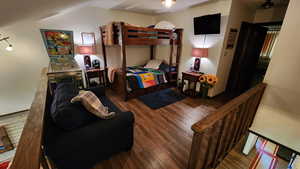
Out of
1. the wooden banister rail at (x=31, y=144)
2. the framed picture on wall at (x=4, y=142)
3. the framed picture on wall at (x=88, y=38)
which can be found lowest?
the framed picture on wall at (x=4, y=142)

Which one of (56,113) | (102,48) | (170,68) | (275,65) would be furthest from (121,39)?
(275,65)

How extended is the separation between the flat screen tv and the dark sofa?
2.78 meters

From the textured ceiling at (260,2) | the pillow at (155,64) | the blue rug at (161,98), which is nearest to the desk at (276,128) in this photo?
the blue rug at (161,98)

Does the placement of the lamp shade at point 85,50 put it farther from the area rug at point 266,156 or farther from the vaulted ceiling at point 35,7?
the area rug at point 266,156

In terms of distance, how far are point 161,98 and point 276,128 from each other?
2.22 meters

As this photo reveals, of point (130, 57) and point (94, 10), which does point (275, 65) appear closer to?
point (130, 57)

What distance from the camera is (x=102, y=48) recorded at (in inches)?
147

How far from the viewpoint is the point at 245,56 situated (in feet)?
11.6

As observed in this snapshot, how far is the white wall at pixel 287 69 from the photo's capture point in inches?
62.5

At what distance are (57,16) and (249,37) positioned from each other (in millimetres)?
5044

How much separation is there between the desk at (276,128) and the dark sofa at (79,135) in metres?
2.02

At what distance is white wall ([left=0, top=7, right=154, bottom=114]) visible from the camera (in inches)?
109

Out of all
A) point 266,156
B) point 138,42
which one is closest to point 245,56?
point 266,156

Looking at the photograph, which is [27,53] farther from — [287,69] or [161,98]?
[287,69]
